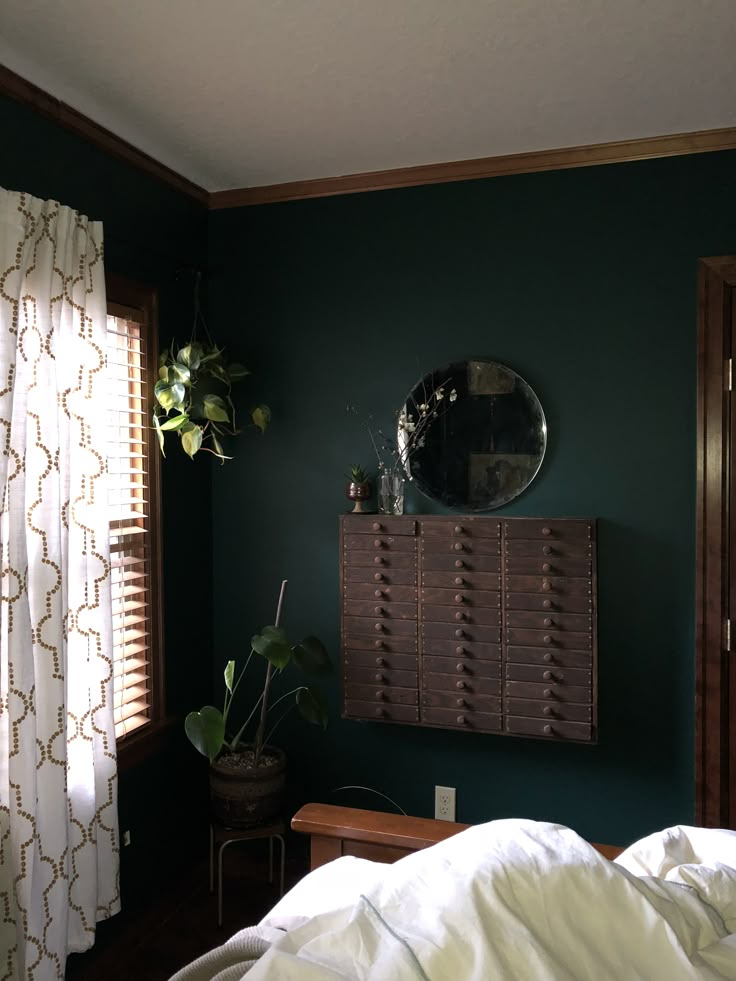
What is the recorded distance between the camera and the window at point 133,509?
2799mm

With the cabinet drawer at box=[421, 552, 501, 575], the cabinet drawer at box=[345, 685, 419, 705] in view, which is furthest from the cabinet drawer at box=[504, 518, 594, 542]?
the cabinet drawer at box=[345, 685, 419, 705]

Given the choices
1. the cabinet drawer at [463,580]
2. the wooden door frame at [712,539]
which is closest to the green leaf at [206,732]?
the cabinet drawer at [463,580]

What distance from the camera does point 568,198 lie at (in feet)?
9.59

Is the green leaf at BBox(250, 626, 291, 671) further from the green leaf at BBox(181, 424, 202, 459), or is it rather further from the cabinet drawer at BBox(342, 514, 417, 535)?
the green leaf at BBox(181, 424, 202, 459)

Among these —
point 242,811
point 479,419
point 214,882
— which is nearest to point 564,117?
point 479,419

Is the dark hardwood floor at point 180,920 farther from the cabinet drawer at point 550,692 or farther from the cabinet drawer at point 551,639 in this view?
the cabinet drawer at point 551,639

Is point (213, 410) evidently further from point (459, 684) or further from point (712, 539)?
point (712, 539)

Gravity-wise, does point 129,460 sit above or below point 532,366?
below

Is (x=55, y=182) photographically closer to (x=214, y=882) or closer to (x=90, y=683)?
(x=90, y=683)

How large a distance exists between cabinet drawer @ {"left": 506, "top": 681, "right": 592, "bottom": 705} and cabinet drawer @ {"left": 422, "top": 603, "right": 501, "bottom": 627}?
217 mm

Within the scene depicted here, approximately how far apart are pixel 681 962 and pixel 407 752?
80.0 inches

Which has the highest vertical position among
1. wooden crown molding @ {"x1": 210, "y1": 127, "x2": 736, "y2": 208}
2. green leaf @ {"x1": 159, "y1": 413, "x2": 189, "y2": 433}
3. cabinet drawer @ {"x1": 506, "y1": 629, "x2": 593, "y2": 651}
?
wooden crown molding @ {"x1": 210, "y1": 127, "x2": 736, "y2": 208}

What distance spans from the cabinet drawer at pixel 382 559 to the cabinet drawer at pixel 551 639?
42 cm

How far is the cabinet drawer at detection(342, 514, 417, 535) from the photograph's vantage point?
291 cm
